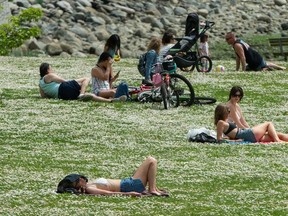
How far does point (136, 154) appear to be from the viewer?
85.7ft

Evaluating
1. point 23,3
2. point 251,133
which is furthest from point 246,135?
point 23,3

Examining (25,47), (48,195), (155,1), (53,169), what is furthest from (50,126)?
(155,1)

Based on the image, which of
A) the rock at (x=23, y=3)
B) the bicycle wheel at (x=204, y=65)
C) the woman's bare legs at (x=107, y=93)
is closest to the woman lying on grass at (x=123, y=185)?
the woman's bare legs at (x=107, y=93)

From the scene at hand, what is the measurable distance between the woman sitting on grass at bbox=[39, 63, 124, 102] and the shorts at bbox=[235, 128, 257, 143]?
744 cm

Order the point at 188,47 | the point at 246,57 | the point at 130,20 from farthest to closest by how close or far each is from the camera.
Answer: the point at 130,20 → the point at 246,57 → the point at 188,47

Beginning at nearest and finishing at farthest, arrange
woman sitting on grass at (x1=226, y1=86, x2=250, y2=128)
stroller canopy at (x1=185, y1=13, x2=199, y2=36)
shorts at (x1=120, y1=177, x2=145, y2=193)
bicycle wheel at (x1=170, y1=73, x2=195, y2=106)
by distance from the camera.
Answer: shorts at (x1=120, y1=177, x2=145, y2=193) → woman sitting on grass at (x1=226, y1=86, x2=250, y2=128) → bicycle wheel at (x1=170, y1=73, x2=195, y2=106) → stroller canopy at (x1=185, y1=13, x2=199, y2=36)

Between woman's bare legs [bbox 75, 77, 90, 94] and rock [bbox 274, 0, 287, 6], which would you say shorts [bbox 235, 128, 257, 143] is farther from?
rock [bbox 274, 0, 287, 6]

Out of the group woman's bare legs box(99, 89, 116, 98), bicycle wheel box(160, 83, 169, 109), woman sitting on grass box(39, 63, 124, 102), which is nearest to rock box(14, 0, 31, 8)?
woman sitting on grass box(39, 63, 124, 102)

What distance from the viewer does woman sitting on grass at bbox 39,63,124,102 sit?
34.3 m

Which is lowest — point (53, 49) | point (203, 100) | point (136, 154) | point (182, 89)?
point (53, 49)

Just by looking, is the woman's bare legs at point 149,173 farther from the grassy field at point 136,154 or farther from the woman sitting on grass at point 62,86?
the woman sitting on grass at point 62,86

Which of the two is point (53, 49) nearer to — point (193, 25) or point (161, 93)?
point (193, 25)

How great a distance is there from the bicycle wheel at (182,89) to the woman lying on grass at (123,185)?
11.8 meters

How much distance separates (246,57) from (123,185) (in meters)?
22.1
